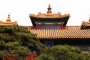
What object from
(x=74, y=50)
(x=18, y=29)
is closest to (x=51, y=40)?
(x=18, y=29)

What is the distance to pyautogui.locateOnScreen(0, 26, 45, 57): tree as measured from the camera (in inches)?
619

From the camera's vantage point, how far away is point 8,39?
16.2 m

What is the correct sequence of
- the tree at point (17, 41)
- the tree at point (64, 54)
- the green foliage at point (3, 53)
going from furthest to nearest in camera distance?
the tree at point (17, 41)
the green foliage at point (3, 53)
the tree at point (64, 54)

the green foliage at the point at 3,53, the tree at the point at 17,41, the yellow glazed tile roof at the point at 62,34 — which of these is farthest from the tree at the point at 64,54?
→ the yellow glazed tile roof at the point at 62,34

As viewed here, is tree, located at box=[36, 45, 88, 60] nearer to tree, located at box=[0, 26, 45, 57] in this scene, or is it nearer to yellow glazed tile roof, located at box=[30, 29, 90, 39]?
tree, located at box=[0, 26, 45, 57]

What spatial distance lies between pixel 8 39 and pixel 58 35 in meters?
7.82

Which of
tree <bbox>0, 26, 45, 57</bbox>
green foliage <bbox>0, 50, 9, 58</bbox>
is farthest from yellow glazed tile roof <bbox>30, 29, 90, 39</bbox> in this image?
green foliage <bbox>0, 50, 9, 58</bbox>

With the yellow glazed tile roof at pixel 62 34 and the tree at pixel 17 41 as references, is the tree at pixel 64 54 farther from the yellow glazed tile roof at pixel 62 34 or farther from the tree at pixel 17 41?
the yellow glazed tile roof at pixel 62 34

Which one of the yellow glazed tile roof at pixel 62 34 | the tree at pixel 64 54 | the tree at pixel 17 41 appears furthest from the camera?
the yellow glazed tile roof at pixel 62 34

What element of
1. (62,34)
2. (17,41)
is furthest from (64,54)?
(62,34)

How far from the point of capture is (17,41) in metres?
16.2

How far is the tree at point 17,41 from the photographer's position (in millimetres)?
15731

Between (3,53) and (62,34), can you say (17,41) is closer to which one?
(3,53)

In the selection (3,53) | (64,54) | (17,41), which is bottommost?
(3,53)
